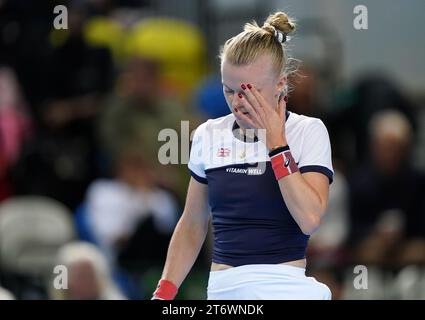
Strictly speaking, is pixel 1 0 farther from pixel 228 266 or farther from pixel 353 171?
pixel 228 266

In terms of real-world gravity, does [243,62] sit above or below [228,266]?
above

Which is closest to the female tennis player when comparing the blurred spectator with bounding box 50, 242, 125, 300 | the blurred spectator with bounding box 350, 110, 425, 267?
the blurred spectator with bounding box 50, 242, 125, 300

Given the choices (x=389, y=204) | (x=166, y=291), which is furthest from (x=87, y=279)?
(x=166, y=291)

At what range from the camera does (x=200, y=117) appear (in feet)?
32.2

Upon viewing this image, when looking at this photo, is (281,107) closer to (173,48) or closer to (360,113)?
(360,113)

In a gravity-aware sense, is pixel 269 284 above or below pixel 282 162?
below

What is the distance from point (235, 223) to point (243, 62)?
0.61 m

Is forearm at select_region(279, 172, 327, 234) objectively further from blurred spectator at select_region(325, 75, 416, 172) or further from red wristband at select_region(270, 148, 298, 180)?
blurred spectator at select_region(325, 75, 416, 172)

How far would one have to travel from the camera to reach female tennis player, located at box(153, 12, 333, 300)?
4.12 m

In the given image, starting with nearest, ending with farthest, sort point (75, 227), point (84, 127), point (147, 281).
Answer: point (147, 281)
point (75, 227)
point (84, 127)

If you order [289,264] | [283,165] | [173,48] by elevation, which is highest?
[173,48]

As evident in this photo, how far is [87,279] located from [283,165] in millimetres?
3734

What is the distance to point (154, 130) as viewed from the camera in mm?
10039

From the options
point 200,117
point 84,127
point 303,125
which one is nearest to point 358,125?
point 200,117
